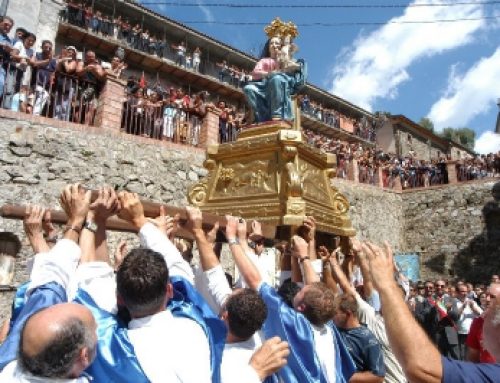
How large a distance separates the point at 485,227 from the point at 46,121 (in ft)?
54.4

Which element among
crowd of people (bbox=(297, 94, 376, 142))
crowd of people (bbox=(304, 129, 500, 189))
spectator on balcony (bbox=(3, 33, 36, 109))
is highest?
crowd of people (bbox=(297, 94, 376, 142))

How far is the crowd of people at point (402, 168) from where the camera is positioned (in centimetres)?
1725

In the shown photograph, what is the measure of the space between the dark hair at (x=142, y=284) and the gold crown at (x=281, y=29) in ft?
9.85

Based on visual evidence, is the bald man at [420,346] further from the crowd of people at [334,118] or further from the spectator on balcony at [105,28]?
the crowd of people at [334,118]

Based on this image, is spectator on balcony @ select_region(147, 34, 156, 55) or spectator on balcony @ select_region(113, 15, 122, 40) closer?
spectator on balcony @ select_region(113, 15, 122, 40)

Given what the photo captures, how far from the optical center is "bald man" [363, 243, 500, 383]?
149 cm

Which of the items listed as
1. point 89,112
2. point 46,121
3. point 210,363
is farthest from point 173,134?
point 210,363

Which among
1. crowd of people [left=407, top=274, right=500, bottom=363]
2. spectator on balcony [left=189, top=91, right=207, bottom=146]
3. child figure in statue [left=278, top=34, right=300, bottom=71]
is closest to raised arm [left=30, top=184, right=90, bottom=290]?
child figure in statue [left=278, top=34, right=300, bottom=71]

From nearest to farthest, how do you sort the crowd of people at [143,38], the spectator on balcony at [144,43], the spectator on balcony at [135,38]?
the crowd of people at [143,38]
the spectator on balcony at [135,38]
the spectator on balcony at [144,43]

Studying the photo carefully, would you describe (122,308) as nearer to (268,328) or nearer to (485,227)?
(268,328)

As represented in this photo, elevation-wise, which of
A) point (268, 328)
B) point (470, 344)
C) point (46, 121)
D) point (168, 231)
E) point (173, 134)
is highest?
point (173, 134)

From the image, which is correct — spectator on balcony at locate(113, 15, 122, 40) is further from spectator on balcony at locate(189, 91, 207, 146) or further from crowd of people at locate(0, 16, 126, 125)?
crowd of people at locate(0, 16, 126, 125)

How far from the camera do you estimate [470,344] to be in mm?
4141

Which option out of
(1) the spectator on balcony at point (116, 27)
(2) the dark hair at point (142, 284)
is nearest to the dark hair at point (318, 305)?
(2) the dark hair at point (142, 284)
